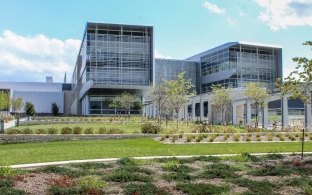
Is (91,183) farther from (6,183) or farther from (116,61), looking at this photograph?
(116,61)

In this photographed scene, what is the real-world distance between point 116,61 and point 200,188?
7262cm

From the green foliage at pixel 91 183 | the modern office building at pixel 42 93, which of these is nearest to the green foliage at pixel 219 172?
the green foliage at pixel 91 183

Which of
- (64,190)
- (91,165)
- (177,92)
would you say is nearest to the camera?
(64,190)

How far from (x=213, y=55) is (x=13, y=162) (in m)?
81.6

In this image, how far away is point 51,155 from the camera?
15.4 m

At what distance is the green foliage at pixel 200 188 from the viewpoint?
349 inches

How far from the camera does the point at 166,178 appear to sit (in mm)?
10328

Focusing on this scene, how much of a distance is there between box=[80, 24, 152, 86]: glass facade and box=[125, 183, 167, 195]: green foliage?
6983 centimetres

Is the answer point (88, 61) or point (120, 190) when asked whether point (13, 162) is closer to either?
point (120, 190)

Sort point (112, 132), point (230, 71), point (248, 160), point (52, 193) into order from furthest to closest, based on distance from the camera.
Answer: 1. point (230, 71)
2. point (112, 132)
3. point (248, 160)
4. point (52, 193)

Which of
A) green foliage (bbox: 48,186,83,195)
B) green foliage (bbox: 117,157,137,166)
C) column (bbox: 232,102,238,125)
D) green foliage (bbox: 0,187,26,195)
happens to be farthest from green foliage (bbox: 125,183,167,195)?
column (bbox: 232,102,238,125)

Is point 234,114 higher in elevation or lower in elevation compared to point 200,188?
higher

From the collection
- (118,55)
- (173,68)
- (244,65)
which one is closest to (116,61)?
(118,55)

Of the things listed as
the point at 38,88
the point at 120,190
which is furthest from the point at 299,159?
the point at 38,88
